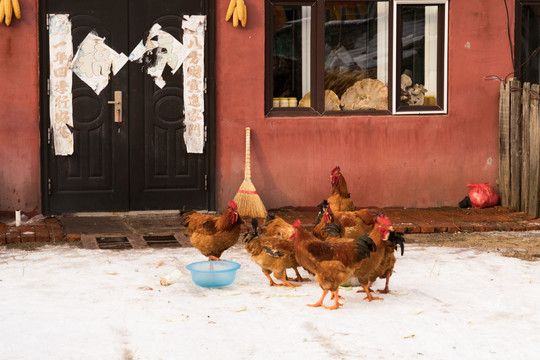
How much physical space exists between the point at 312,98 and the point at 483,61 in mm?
2632

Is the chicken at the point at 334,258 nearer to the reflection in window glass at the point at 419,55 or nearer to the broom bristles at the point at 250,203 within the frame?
the broom bristles at the point at 250,203

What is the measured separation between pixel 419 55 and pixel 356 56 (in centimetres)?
96

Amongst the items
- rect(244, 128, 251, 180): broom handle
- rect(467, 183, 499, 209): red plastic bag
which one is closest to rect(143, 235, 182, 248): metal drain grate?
rect(244, 128, 251, 180): broom handle

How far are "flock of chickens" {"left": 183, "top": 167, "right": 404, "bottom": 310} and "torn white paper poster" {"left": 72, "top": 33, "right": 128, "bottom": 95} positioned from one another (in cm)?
370

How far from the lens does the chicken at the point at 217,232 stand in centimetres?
786

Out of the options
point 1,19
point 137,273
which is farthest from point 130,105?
point 137,273

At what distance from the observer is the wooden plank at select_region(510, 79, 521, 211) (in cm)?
1171

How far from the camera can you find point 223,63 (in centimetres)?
1148

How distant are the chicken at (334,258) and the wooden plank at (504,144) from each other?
604 cm

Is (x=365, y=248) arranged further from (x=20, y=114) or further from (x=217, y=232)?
(x=20, y=114)

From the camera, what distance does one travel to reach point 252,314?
6.46 metres

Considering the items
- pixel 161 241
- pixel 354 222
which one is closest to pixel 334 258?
pixel 354 222

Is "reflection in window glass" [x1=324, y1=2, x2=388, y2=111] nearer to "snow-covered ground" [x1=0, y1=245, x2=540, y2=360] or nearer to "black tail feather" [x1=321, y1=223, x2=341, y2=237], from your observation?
"snow-covered ground" [x1=0, y1=245, x2=540, y2=360]

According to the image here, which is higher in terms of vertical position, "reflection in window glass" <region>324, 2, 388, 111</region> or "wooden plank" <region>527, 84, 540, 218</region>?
"reflection in window glass" <region>324, 2, 388, 111</region>
